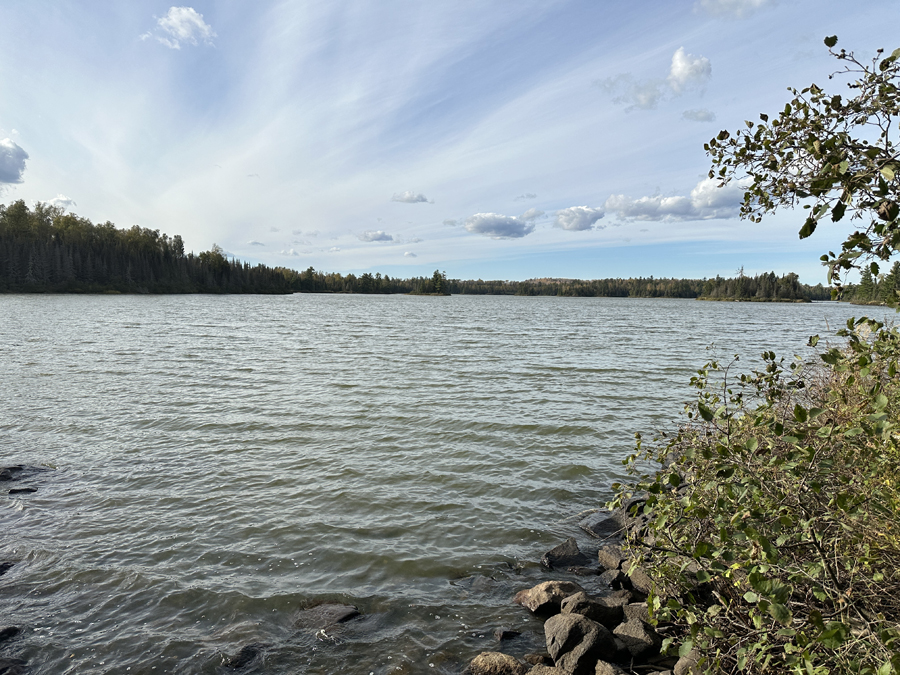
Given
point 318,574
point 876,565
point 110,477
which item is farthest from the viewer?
point 110,477

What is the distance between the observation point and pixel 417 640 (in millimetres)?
5910

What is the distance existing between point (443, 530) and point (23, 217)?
533ft

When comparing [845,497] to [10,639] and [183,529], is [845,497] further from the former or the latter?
[183,529]

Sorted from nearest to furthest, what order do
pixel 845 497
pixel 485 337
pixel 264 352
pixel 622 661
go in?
pixel 845 497 → pixel 622 661 → pixel 264 352 → pixel 485 337

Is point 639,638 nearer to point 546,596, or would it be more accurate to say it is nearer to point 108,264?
point 546,596

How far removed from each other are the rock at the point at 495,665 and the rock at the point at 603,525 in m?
4.00

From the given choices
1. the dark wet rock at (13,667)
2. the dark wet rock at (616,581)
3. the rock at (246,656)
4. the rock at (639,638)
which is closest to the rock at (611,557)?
the dark wet rock at (616,581)

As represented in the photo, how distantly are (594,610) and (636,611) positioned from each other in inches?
23.5

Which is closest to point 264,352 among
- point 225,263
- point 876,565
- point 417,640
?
point 417,640

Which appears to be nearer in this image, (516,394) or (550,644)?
(550,644)

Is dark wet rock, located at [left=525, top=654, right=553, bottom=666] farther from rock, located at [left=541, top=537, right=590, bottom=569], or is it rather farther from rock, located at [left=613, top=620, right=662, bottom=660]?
rock, located at [left=541, top=537, right=590, bottom=569]

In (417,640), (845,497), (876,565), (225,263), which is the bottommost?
(417,640)

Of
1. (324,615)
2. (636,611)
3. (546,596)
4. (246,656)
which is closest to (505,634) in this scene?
(546,596)

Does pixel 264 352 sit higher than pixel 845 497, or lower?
lower
